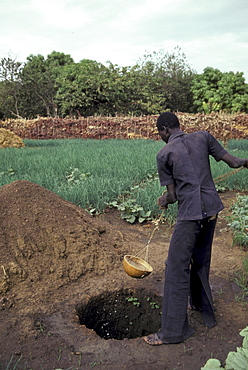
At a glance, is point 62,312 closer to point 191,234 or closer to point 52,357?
point 52,357

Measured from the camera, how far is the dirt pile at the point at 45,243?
3.57 metres

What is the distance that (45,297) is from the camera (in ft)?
11.0

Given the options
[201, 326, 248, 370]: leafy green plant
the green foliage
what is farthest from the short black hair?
the green foliage

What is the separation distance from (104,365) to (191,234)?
1.04 m

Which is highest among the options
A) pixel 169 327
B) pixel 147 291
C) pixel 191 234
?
pixel 191 234

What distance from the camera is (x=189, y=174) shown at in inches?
101

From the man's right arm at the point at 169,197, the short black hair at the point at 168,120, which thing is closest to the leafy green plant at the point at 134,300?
the man's right arm at the point at 169,197

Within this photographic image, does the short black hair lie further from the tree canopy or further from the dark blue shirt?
the tree canopy

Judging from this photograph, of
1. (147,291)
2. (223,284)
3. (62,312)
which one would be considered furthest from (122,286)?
(223,284)

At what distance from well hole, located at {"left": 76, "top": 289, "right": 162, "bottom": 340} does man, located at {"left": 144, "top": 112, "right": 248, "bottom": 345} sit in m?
0.68

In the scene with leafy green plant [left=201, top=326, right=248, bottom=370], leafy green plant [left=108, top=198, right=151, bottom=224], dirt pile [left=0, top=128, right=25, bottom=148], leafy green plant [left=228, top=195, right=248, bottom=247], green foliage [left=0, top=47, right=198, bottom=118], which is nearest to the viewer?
leafy green plant [left=201, top=326, right=248, bottom=370]

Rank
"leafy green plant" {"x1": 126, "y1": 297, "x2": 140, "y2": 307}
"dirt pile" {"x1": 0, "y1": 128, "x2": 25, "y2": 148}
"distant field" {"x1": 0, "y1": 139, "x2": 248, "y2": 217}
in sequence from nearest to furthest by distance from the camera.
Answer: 1. "leafy green plant" {"x1": 126, "y1": 297, "x2": 140, "y2": 307}
2. "distant field" {"x1": 0, "y1": 139, "x2": 248, "y2": 217}
3. "dirt pile" {"x1": 0, "y1": 128, "x2": 25, "y2": 148}

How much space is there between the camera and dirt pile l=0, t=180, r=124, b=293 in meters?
3.57

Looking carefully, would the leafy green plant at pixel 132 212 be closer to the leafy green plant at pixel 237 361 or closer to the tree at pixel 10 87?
the leafy green plant at pixel 237 361
